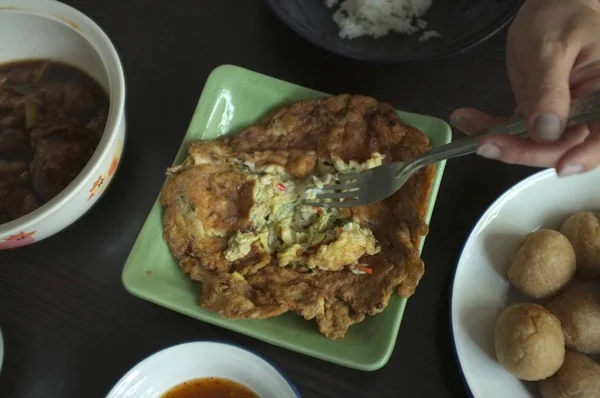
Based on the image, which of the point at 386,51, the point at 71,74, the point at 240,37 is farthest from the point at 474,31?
the point at 71,74

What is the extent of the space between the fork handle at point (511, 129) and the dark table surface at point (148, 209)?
0.25 m

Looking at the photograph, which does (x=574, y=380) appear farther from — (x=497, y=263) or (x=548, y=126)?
(x=548, y=126)

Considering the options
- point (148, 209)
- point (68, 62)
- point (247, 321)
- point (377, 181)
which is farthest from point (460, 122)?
point (68, 62)

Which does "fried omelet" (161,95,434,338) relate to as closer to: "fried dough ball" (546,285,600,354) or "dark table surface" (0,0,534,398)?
"dark table surface" (0,0,534,398)

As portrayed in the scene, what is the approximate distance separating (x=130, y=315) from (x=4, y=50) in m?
0.67

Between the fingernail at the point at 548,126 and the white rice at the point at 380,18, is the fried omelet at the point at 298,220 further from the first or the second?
the fingernail at the point at 548,126

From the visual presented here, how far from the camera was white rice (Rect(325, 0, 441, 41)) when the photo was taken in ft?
4.49

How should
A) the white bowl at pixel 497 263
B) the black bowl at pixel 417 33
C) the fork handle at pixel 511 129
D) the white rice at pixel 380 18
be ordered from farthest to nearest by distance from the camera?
the white rice at pixel 380 18 < the black bowl at pixel 417 33 < the white bowl at pixel 497 263 < the fork handle at pixel 511 129

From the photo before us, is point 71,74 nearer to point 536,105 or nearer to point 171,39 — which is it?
point 171,39

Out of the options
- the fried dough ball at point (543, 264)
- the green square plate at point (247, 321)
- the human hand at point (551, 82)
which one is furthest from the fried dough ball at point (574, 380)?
the human hand at point (551, 82)

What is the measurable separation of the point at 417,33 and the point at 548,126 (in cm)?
62

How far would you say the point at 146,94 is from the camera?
141 cm

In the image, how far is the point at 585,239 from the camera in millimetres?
1178

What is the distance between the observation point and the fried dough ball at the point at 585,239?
1.17 metres
